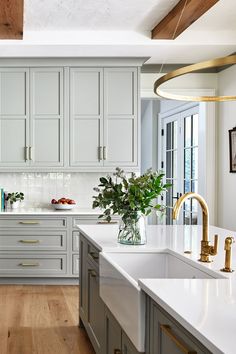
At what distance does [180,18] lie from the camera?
4.39 meters

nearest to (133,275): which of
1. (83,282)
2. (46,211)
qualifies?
→ (83,282)

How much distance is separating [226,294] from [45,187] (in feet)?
15.2

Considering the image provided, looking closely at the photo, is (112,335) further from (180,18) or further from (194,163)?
(194,163)

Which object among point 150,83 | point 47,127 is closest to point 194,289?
point 47,127

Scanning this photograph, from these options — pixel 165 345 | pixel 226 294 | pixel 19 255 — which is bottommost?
pixel 19 255

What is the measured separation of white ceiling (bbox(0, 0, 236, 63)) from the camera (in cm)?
441

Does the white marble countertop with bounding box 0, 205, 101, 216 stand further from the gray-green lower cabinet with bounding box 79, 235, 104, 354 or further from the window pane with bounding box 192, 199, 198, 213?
the gray-green lower cabinet with bounding box 79, 235, 104, 354

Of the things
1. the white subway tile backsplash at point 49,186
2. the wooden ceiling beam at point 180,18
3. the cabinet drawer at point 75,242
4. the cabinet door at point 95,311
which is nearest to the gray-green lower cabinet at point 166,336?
the cabinet door at point 95,311

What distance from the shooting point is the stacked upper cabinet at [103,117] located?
5.70m

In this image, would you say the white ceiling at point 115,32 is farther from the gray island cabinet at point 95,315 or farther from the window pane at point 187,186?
the gray island cabinet at point 95,315

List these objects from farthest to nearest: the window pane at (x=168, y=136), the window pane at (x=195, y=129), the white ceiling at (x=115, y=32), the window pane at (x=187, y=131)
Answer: the window pane at (x=168, y=136)
the window pane at (x=187, y=131)
the window pane at (x=195, y=129)
the white ceiling at (x=115, y=32)

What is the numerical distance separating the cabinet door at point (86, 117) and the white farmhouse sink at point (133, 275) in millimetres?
3072

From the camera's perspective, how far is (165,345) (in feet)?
4.99

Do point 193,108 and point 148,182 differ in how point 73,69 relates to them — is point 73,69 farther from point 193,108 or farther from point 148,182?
point 148,182
